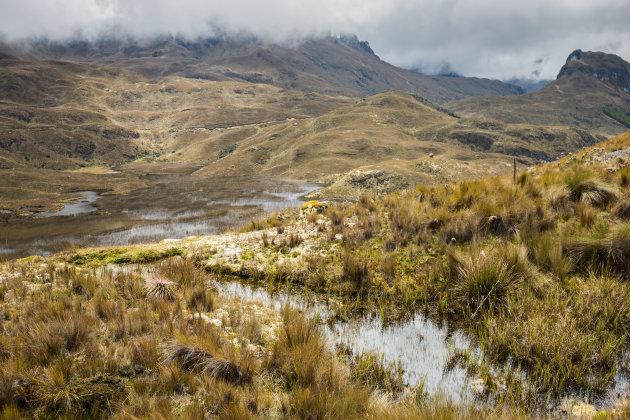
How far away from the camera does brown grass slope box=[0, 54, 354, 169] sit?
308ft

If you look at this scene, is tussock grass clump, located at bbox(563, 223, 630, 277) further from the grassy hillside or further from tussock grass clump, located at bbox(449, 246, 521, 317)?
tussock grass clump, located at bbox(449, 246, 521, 317)

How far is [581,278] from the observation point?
166 inches

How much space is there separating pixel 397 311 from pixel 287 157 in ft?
227

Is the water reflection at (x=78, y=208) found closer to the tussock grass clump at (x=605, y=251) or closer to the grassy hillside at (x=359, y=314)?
the grassy hillside at (x=359, y=314)

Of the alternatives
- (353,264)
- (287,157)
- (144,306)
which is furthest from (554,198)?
(287,157)

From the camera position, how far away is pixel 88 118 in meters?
135

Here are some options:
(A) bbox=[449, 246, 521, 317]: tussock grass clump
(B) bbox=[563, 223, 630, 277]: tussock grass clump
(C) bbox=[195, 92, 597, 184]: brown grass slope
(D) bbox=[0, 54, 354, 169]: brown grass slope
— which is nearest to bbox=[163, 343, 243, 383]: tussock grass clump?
(A) bbox=[449, 246, 521, 317]: tussock grass clump

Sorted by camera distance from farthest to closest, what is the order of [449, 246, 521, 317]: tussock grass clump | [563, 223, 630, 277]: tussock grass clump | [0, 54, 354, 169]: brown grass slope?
1. [0, 54, 354, 169]: brown grass slope
2. [563, 223, 630, 277]: tussock grass clump
3. [449, 246, 521, 317]: tussock grass clump

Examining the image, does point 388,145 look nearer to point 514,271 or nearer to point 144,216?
point 144,216

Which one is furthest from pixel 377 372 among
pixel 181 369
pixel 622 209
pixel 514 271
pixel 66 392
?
pixel 622 209

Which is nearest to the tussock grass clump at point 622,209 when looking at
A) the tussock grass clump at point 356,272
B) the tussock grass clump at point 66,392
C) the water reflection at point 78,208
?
the tussock grass clump at point 356,272

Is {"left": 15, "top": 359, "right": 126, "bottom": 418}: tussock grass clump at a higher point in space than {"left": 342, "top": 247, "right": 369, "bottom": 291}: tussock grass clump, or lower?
lower

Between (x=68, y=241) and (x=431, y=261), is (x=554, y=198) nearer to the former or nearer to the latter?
(x=431, y=261)

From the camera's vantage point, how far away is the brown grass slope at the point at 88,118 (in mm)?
93812
